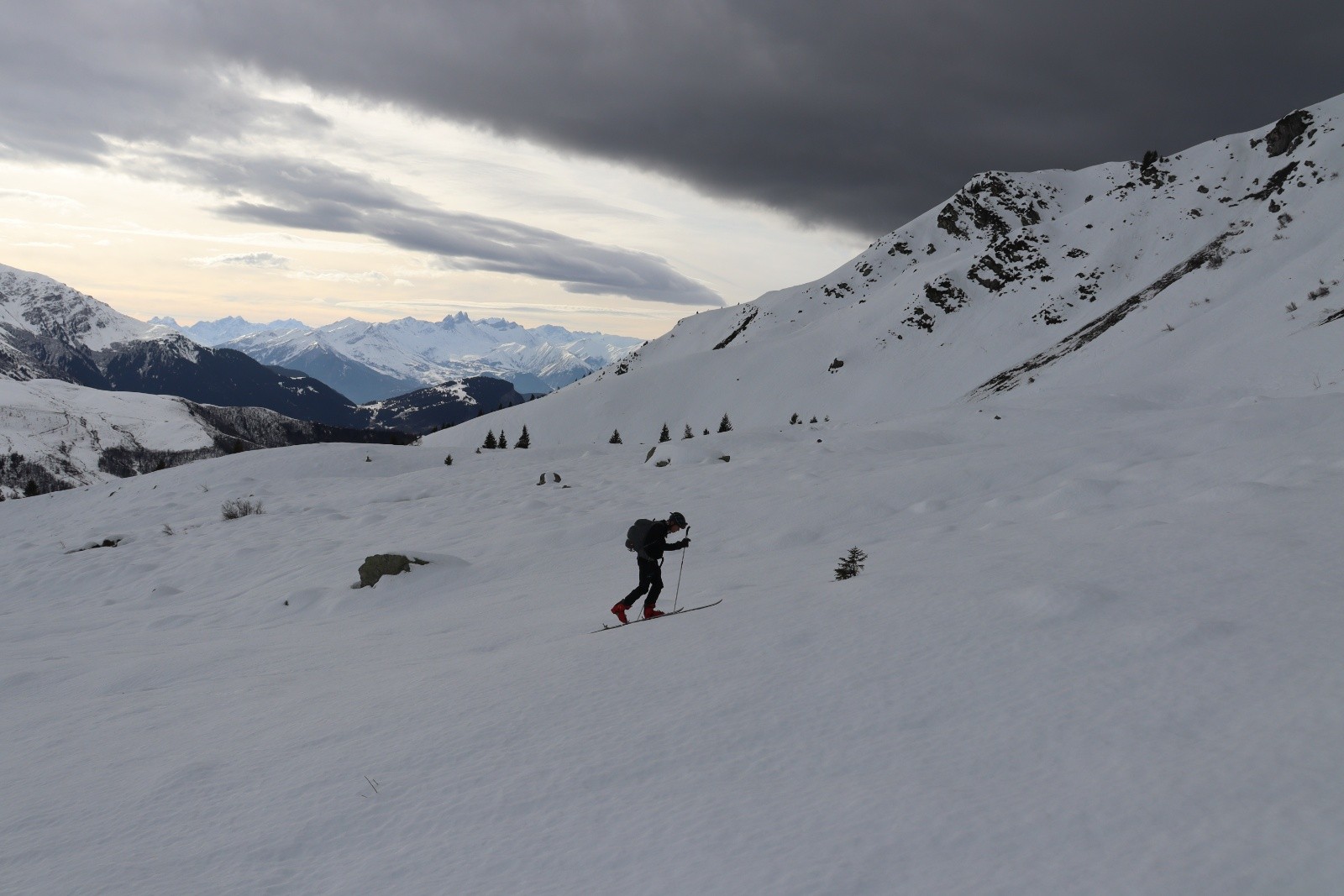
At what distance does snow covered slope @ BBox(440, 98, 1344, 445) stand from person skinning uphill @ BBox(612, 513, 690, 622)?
69.5ft

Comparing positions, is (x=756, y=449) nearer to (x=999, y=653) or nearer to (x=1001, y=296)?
(x=999, y=653)

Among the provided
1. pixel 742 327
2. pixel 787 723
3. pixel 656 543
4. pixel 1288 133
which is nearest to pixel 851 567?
pixel 656 543

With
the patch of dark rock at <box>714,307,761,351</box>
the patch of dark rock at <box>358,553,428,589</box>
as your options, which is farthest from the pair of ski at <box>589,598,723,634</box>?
the patch of dark rock at <box>714,307,761,351</box>

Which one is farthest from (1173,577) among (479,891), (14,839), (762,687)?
(14,839)

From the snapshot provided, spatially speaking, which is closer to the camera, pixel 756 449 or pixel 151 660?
pixel 151 660

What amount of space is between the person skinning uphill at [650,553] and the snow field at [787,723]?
82cm

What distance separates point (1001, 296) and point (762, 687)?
98.4 meters

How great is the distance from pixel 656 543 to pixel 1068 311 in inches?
3202

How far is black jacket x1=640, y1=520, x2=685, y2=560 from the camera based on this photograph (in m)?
10.4

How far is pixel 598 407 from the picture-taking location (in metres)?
98.2

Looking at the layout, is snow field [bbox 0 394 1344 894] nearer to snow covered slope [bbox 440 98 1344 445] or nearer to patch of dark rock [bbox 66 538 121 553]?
patch of dark rock [bbox 66 538 121 553]

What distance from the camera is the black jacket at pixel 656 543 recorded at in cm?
1044

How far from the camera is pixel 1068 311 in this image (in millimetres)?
77312

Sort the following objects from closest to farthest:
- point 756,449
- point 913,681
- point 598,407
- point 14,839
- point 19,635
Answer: point 14,839
point 913,681
point 19,635
point 756,449
point 598,407
